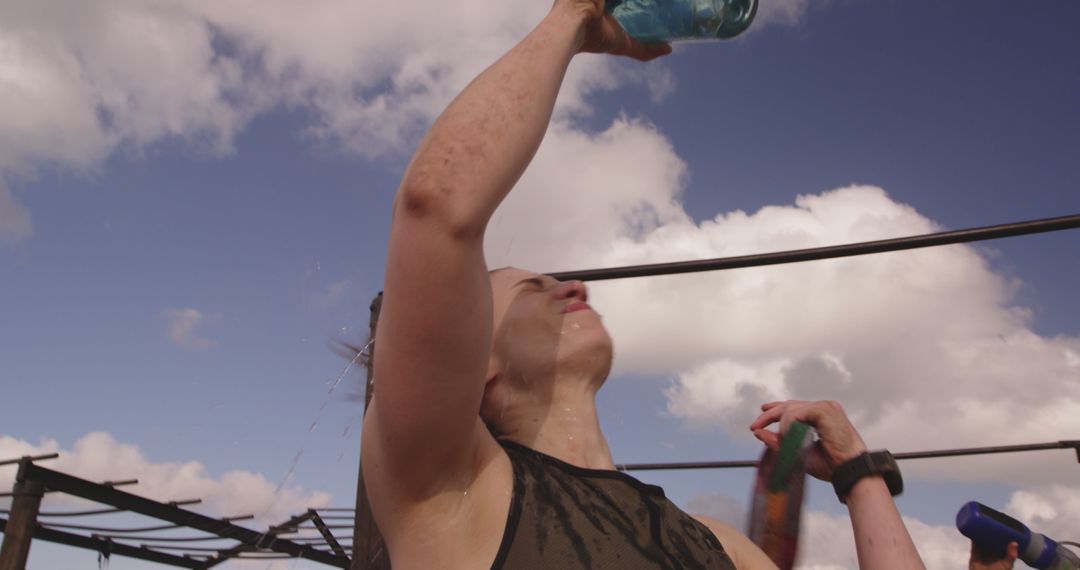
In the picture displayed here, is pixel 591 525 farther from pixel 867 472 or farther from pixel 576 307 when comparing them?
pixel 867 472

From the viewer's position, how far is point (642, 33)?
139cm

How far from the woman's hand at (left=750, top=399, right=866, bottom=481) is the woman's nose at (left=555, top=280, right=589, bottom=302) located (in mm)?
446

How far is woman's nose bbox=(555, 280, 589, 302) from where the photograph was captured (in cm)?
153

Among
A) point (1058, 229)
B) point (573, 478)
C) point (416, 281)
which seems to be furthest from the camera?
point (1058, 229)

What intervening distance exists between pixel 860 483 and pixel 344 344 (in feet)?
4.03

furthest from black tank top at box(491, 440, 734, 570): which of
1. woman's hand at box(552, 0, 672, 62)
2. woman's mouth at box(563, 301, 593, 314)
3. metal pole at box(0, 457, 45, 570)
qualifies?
metal pole at box(0, 457, 45, 570)

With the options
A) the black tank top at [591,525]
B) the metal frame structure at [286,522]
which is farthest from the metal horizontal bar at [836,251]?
the black tank top at [591,525]

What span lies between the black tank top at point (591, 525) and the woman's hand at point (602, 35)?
0.65 m

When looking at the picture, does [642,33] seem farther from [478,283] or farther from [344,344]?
[344,344]

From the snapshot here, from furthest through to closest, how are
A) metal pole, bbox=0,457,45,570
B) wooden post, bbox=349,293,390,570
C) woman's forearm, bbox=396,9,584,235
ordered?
metal pole, bbox=0,457,45,570, wooden post, bbox=349,293,390,570, woman's forearm, bbox=396,9,584,235

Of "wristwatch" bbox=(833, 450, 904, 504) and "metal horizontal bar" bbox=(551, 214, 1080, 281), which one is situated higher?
"metal horizontal bar" bbox=(551, 214, 1080, 281)

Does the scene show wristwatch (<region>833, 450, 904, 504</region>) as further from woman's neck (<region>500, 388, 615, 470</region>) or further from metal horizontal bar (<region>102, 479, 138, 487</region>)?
metal horizontal bar (<region>102, 479, 138, 487</region>)

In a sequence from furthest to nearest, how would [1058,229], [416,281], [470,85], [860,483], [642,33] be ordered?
[1058,229], [860,483], [642,33], [470,85], [416,281]

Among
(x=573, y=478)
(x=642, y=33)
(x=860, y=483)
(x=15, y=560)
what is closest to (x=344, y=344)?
(x=573, y=478)
